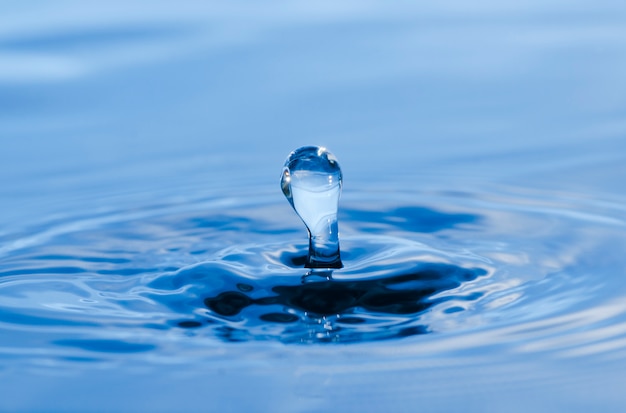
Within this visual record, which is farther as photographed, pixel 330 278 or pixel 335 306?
pixel 330 278

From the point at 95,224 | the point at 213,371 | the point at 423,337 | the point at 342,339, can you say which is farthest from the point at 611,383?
the point at 95,224

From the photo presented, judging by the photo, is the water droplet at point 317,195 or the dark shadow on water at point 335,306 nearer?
the dark shadow on water at point 335,306

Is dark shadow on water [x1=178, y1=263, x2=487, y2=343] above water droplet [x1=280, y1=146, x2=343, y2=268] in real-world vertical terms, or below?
below

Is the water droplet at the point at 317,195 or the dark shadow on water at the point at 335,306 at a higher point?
the water droplet at the point at 317,195

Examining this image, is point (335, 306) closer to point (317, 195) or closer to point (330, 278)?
point (330, 278)

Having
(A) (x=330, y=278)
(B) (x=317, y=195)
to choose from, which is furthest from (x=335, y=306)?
(B) (x=317, y=195)
